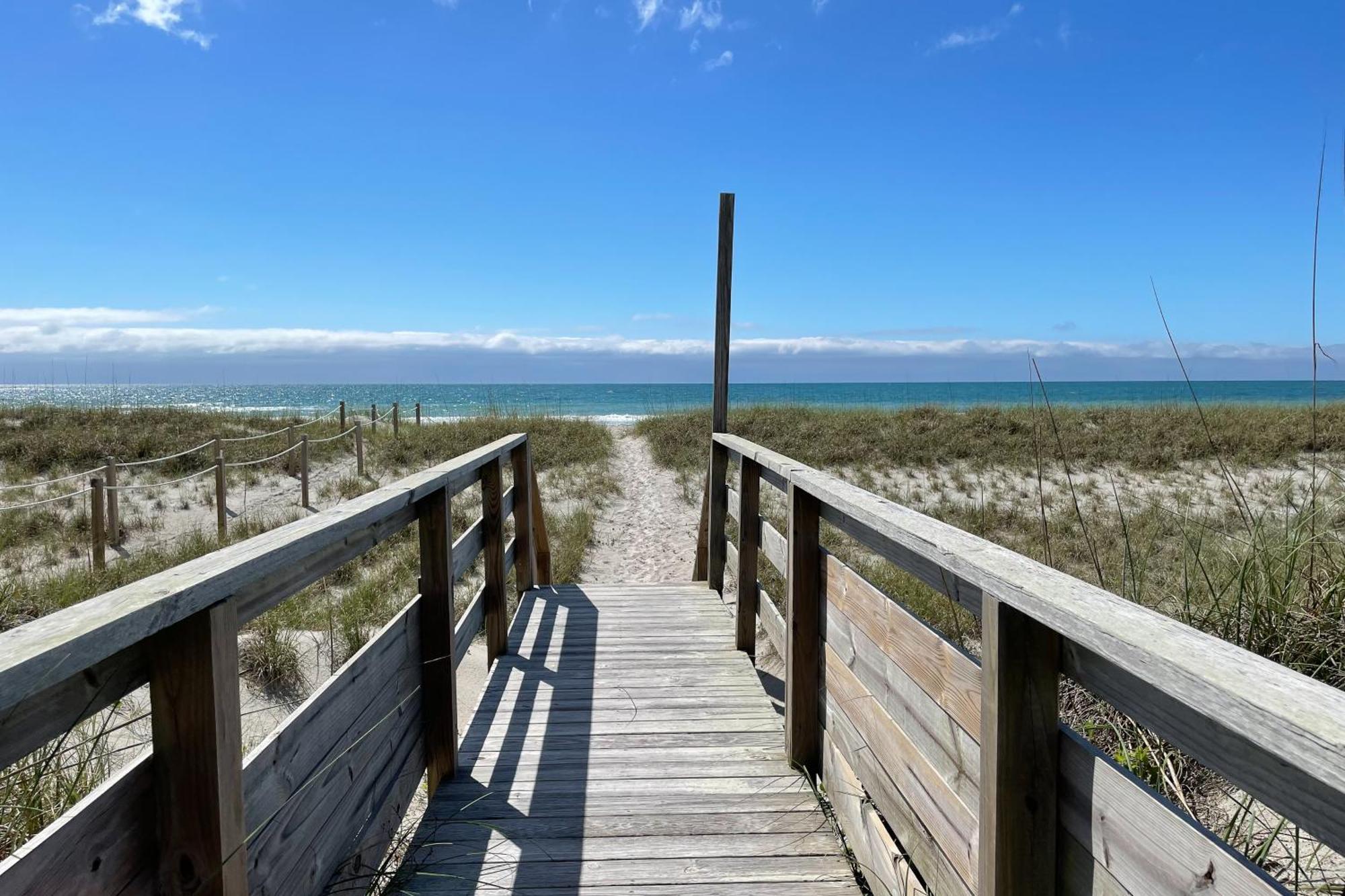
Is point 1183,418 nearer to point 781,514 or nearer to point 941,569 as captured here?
point 781,514

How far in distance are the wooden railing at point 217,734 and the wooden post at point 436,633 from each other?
9 centimetres

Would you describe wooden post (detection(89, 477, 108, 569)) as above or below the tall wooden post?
below

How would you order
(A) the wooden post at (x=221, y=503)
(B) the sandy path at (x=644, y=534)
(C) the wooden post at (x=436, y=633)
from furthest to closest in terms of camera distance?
(A) the wooden post at (x=221, y=503), (B) the sandy path at (x=644, y=534), (C) the wooden post at (x=436, y=633)

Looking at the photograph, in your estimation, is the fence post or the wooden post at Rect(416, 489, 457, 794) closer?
the wooden post at Rect(416, 489, 457, 794)

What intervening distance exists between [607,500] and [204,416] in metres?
12.4

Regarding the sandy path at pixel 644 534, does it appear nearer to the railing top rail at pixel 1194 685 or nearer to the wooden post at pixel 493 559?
the wooden post at pixel 493 559

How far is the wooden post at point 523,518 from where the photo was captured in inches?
196

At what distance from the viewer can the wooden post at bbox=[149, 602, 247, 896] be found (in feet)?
3.64

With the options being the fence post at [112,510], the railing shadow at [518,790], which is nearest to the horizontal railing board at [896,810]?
the railing shadow at [518,790]

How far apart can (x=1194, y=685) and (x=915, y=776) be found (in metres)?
1.05

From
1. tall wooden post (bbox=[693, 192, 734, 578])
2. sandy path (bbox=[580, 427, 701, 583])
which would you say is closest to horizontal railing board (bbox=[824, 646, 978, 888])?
tall wooden post (bbox=[693, 192, 734, 578])

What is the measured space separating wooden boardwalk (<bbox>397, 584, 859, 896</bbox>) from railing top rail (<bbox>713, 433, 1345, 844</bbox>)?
1.18 meters

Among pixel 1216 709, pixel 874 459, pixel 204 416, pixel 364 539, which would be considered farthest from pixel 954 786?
pixel 204 416

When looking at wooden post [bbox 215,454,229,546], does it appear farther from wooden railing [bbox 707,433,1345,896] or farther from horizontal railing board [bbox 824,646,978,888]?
wooden railing [bbox 707,433,1345,896]
